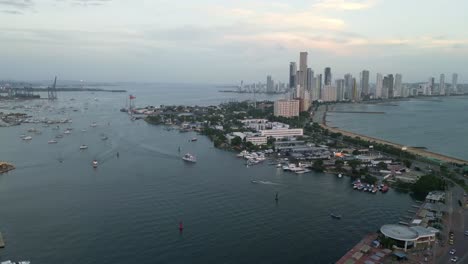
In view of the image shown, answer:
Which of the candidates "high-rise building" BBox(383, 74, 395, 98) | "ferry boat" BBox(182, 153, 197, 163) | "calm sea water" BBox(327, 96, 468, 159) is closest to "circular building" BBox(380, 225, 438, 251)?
"ferry boat" BBox(182, 153, 197, 163)

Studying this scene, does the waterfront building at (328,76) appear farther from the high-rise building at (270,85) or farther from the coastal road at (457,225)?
the coastal road at (457,225)

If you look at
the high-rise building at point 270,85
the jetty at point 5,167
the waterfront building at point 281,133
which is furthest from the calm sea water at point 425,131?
the high-rise building at point 270,85

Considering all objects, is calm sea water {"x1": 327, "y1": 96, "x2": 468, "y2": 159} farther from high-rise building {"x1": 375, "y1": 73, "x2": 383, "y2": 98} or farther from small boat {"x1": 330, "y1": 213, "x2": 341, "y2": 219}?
high-rise building {"x1": 375, "y1": 73, "x2": 383, "y2": 98}

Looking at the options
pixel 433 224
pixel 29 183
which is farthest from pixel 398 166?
pixel 29 183

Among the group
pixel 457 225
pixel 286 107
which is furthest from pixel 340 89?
pixel 457 225

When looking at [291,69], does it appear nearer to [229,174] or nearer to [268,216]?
[229,174]

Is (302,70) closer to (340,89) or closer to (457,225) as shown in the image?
(340,89)
